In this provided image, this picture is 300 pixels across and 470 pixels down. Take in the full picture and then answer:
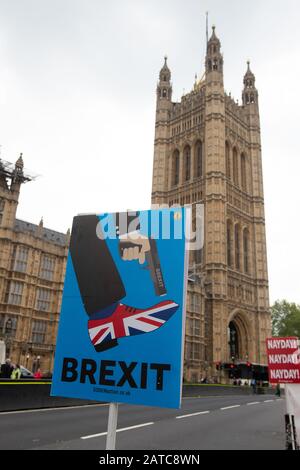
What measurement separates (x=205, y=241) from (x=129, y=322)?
2199 inches

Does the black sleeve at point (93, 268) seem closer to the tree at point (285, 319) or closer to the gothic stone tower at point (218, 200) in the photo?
the gothic stone tower at point (218, 200)

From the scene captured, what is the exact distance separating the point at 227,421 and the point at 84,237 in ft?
41.3

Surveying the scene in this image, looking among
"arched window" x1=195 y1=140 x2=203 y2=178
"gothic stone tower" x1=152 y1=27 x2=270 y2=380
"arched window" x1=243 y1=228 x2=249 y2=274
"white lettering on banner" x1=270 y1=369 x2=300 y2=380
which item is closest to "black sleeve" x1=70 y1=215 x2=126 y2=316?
"white lettering on banner" x1=270 y1=369 x2=300 y2=380

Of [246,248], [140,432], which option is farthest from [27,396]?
[246,248]

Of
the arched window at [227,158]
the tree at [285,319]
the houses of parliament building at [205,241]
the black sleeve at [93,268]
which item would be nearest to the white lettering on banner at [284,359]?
the black sleeve at [93,268]

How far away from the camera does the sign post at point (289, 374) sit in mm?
8492

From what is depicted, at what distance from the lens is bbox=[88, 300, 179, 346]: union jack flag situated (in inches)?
126

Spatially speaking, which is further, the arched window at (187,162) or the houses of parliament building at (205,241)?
the arched window at (187,162)

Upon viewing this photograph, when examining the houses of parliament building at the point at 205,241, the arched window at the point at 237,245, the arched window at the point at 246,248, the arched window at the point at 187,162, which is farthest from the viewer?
the arched window at the point at 187,162

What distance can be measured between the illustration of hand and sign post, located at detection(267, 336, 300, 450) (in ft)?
23.3

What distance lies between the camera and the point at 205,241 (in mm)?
58406

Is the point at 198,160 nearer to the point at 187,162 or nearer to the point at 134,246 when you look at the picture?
the point at 187,162

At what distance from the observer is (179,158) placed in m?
70.4

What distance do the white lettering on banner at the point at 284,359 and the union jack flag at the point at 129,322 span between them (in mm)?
7470
